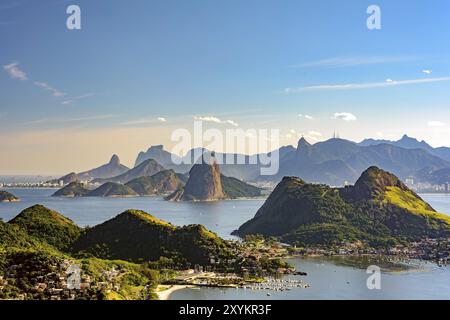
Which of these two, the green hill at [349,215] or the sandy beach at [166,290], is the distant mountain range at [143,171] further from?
the sandy beach at [166,290]

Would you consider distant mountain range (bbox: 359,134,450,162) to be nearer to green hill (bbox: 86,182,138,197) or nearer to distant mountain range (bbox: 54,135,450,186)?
distant mountain range (bbox: 54,135,450,186)

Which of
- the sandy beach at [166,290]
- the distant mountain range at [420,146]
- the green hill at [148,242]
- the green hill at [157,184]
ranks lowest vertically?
the sandy beach at [166,290]

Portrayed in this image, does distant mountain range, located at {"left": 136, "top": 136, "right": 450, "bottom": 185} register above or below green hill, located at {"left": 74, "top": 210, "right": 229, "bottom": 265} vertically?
above

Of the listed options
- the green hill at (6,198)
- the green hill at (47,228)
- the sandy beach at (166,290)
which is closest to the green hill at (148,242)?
the green hill at (47,228)

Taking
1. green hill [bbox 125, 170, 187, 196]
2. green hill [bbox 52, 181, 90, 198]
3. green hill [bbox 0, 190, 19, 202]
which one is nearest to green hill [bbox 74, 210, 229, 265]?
green hill [bbox 0, 190, 19, 202]
